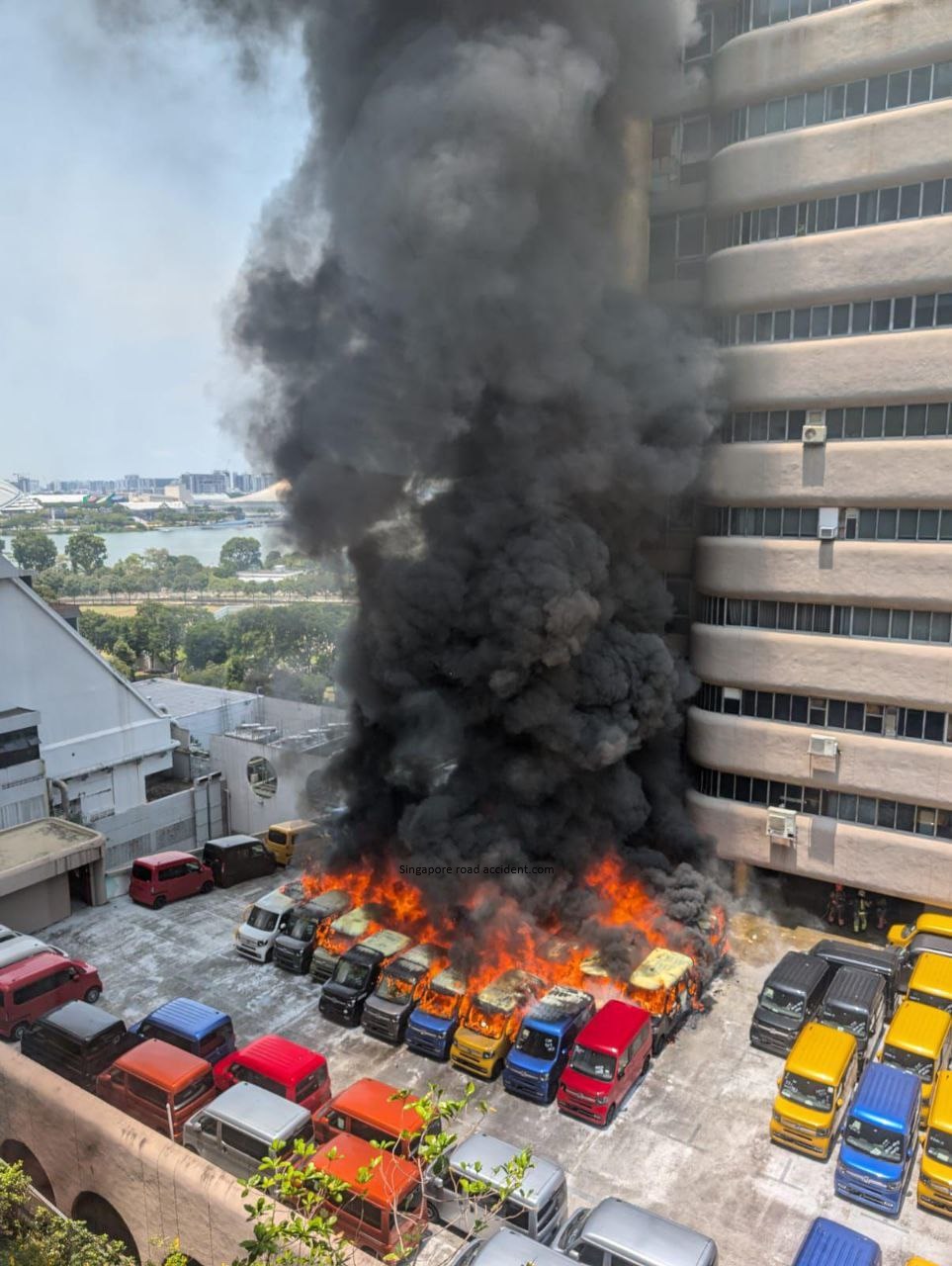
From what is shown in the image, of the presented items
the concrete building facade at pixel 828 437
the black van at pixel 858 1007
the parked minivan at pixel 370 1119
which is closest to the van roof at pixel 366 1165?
the parked minivan at pixel 370 1119

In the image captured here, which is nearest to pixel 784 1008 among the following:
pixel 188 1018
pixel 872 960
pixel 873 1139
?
pixel 872 960

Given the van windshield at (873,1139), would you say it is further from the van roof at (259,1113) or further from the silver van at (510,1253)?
the van roof at (259,1113)

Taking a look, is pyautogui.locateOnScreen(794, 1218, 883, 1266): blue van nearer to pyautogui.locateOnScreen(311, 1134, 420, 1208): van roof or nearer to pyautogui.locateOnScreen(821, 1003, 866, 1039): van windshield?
pyautogui.locateOnScreen(821, 1003, 866, 1039): van windshield

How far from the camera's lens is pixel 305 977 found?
1883 cm

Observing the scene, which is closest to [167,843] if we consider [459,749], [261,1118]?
[459,749]

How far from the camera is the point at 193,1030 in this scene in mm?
15328

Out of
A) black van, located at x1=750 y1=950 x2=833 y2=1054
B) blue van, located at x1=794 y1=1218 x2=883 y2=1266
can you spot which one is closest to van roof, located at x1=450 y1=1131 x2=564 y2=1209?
blue van, located at x1=794 y1=1218 x2=883 y2=1266

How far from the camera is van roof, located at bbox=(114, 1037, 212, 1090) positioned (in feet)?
45.8

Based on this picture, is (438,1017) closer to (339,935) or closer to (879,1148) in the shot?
(339,935)

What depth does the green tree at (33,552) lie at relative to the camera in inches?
3398

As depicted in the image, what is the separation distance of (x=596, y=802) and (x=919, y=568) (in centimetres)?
878

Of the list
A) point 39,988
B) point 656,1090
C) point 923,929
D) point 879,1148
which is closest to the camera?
point 879,1148

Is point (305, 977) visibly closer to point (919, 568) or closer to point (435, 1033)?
point (435, 1033)

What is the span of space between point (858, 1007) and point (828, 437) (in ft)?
39.0
